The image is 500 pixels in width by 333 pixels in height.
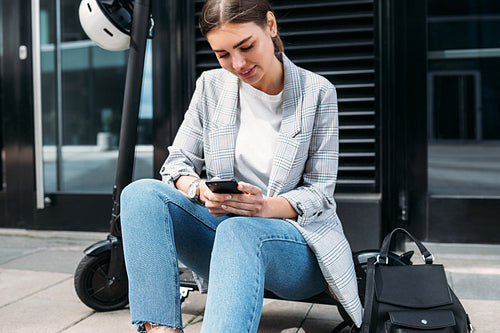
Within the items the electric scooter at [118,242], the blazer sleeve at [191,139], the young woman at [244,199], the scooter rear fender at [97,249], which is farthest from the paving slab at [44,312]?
the blazer sleeve at [191,139]

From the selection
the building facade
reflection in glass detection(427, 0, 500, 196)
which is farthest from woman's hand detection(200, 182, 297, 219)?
reflection in glass detection(427, 0, 500, 196)

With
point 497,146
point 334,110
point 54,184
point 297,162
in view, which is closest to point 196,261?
point 297,162

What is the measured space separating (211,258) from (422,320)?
568mm

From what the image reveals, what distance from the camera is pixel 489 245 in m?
2.94

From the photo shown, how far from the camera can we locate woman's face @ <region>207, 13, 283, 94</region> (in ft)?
5.20

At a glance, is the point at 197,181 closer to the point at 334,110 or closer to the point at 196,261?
the point at 196,261

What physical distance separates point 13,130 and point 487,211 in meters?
2.93

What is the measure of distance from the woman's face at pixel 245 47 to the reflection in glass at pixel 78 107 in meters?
2.01

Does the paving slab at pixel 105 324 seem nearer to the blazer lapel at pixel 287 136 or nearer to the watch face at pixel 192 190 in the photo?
the watch face at pixel 192 190

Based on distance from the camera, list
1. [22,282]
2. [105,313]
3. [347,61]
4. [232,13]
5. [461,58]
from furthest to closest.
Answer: [461,58] → [347,61] → [22,282] → [105,313] → [232,13]

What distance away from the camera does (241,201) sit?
1.49 meters

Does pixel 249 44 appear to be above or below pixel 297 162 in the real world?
above

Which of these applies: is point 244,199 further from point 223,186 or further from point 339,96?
point 339,96

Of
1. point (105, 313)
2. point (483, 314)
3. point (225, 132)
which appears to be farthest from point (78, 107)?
point (483, 314)
